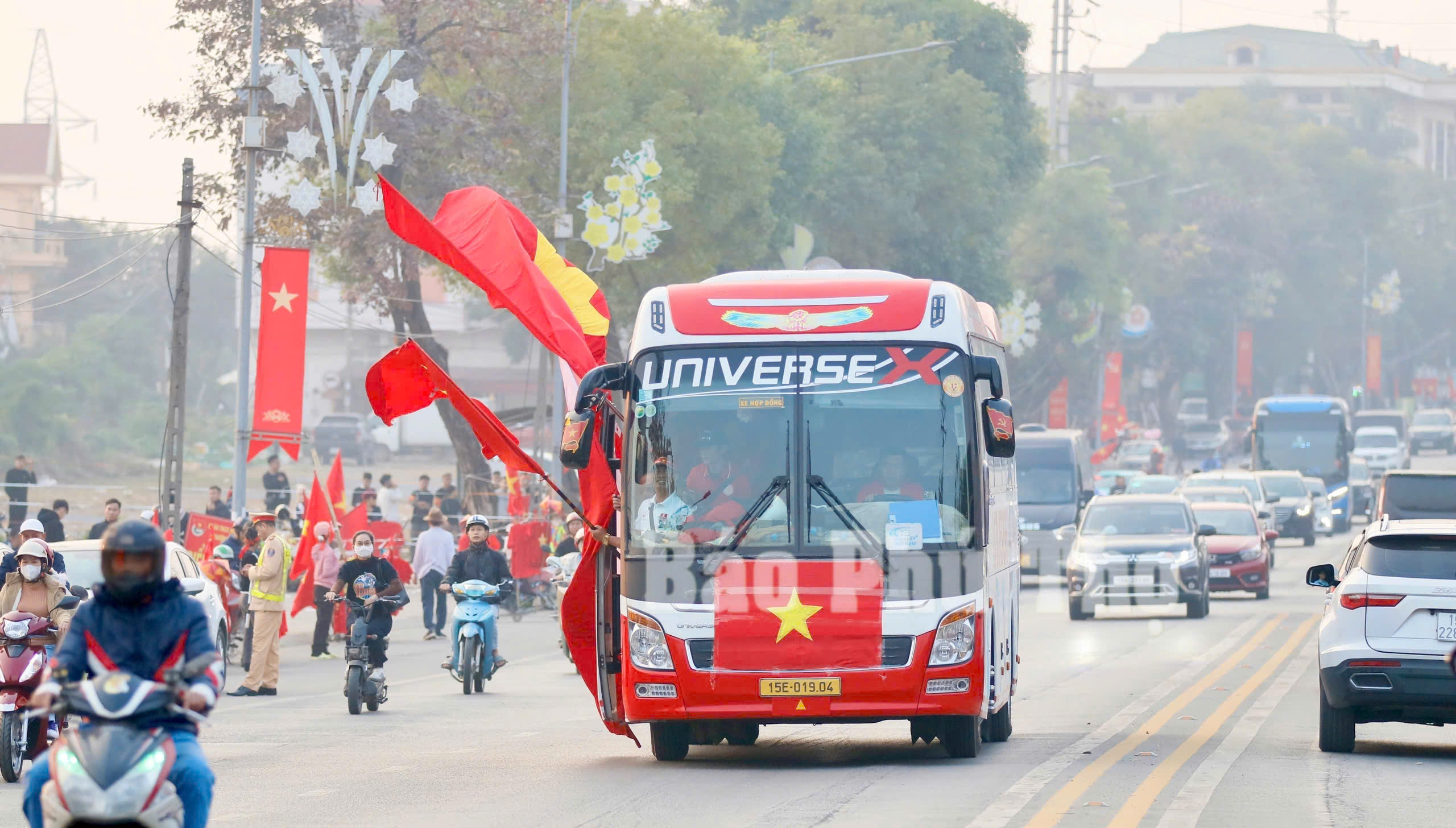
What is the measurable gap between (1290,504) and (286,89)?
95.1 ft

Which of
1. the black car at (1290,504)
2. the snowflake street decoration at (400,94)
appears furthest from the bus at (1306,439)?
the snowflake street decoration at (400,94)

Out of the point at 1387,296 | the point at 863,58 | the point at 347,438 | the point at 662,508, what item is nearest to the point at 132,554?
the point at 662,508

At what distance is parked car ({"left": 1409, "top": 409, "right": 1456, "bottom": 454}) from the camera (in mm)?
95625

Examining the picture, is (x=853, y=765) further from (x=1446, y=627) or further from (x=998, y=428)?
(x=1446, y=627)

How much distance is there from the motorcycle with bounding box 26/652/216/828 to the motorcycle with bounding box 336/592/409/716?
11698 mm

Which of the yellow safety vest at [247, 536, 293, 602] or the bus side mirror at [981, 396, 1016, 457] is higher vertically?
the bus side mirror at [981, 396, 1016, 457]

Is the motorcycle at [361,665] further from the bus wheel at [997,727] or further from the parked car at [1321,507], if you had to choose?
the parked car at [1321,507]

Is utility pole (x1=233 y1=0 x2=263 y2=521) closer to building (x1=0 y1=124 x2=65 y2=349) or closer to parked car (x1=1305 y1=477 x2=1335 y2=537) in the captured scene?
parked car (x1=1305 y1=477 x2=1335 y2=537)

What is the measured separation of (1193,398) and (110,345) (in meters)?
51.5

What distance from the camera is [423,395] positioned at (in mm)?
14758

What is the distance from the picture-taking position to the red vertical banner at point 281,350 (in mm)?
28797

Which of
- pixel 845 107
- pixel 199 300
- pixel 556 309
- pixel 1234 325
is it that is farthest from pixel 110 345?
pixel 556 309

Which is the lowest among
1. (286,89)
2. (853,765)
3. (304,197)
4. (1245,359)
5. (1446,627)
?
(853,765)

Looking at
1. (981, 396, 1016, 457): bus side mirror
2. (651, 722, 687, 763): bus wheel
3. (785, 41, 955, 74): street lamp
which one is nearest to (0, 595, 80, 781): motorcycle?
(651, 722, 687, 763): bus wheel
